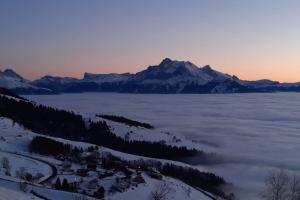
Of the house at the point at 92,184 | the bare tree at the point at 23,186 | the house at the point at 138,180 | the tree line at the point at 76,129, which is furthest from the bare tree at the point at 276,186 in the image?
the tree line at the point at 76,129

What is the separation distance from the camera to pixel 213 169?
10781cm

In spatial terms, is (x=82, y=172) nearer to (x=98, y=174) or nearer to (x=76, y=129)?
(x=98, y=174)

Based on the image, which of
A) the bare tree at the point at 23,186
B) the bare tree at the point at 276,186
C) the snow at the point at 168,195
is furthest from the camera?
the snow at the point at 168,195

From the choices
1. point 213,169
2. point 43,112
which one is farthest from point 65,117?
point 213,169

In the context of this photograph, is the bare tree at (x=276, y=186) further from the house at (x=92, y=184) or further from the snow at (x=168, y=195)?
the house at (x=92, y=184)

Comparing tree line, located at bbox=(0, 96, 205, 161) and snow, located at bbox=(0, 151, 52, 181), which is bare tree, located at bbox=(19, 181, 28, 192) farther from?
tree line, located at bbox=(0, 96, 205, 161)

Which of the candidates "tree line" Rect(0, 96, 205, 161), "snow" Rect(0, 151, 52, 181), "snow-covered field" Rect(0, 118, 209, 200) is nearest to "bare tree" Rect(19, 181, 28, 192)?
"snow-covered field" Rect(0, 118, 209, 200)

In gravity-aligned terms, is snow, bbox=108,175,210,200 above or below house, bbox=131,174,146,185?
below

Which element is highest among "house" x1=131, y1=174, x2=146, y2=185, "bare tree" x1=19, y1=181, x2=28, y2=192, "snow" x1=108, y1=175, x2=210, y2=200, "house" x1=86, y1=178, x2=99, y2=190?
"bare tree" x1=19, y1=181, x2=28, y2=192

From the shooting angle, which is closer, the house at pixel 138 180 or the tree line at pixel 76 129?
the house at pixel 138 180

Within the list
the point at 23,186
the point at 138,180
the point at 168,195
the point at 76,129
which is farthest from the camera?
the point at 76,129

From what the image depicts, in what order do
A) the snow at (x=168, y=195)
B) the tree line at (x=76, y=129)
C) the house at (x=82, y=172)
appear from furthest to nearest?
the tree line at (x=76, y=129) < the house at (x=82, y=172) < the snow at (x=168, y=195)

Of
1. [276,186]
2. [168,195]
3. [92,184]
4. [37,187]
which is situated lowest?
[168,195]

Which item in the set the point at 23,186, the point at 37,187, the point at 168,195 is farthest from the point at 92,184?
the point at 23,186
